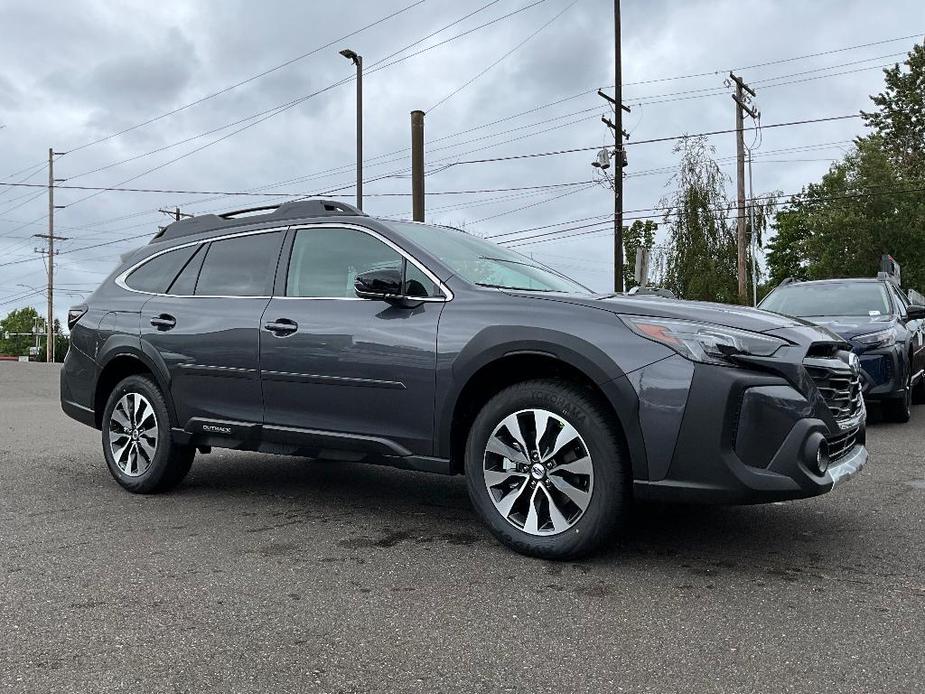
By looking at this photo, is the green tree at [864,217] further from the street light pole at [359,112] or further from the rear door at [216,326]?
the rear door at [216,326]

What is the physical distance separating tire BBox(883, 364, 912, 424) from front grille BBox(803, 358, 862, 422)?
5.20m

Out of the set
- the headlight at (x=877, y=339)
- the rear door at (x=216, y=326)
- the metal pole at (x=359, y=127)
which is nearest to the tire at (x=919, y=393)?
the headlight at (x=877, y=339)

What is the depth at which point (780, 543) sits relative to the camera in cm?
409

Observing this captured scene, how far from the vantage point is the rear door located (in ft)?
15.8

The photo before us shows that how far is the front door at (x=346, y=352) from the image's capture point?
4.18 metres

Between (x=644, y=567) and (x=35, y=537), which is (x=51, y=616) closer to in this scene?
(x=35, y=537)

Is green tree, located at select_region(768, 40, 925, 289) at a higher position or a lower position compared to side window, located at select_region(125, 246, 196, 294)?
higher

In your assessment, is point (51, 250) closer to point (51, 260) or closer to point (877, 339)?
point (51, 260)

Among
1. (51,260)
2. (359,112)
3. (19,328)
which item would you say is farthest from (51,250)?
(19,328)

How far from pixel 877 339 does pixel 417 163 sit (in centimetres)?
1355

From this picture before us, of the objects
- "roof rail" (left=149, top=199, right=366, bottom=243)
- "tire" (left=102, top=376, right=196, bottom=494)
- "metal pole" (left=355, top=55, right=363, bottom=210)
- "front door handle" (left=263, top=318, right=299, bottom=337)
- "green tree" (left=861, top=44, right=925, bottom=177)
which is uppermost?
"green tree" (left=861, top=44, right=925, bottom=177)

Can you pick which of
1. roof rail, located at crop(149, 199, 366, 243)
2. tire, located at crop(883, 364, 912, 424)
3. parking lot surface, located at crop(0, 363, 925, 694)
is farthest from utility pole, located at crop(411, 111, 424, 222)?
parking lot surface, located at crop(0, 363, 925, 694)

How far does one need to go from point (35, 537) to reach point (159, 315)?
155 centimetres

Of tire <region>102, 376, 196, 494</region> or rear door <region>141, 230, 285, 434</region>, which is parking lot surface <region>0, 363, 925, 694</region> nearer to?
tire <region>102, 376, 196, 494</region>
